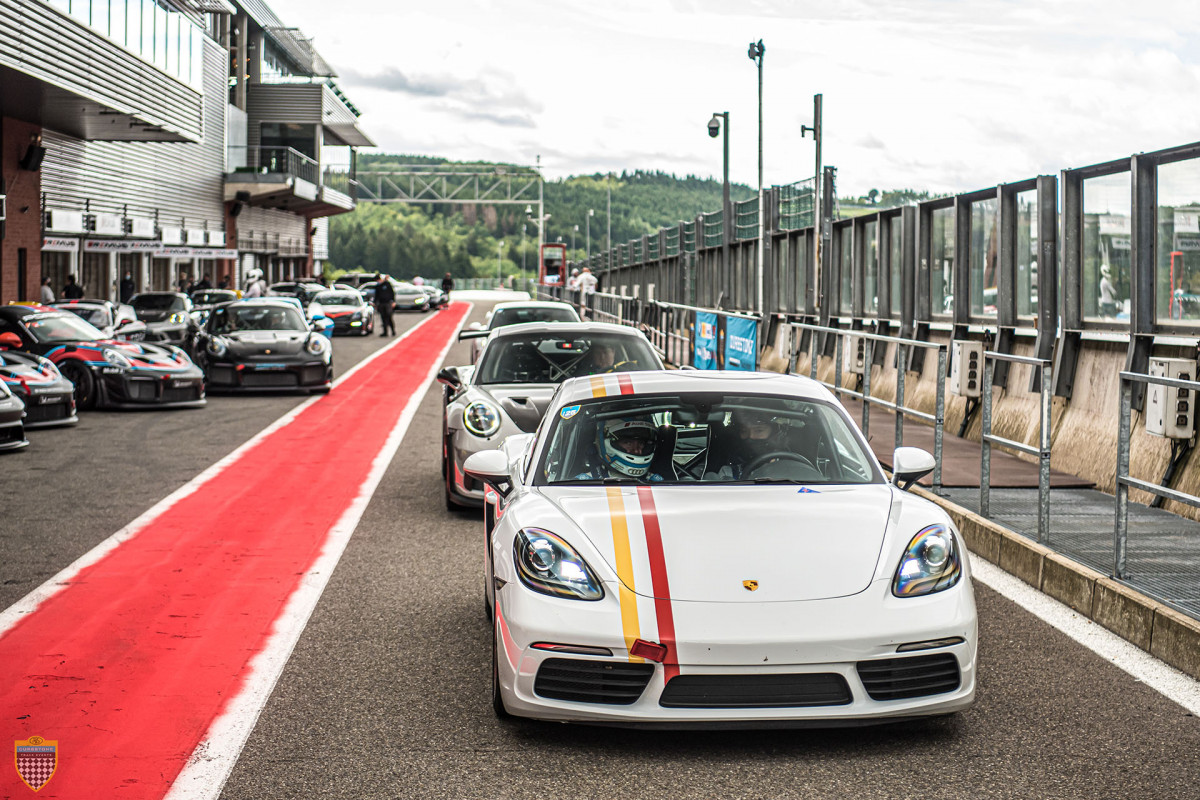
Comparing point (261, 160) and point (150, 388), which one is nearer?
point (150, 388)

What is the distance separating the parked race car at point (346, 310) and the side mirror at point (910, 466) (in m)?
34.0

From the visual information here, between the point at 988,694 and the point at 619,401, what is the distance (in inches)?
74.9

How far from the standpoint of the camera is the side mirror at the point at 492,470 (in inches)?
222

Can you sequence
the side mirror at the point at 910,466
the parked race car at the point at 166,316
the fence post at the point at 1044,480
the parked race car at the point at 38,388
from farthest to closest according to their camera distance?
the parked race car at the point at 166,316 → the parked race car at the point at 38,388 → the fence post at the point at 1044,480 → the side mirror at the point at 910,466

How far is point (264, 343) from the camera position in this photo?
66.7ft

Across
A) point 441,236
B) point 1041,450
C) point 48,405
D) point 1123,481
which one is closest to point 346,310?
point 48,405

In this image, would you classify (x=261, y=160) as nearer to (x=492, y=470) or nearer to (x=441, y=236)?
(x=492, y=470)

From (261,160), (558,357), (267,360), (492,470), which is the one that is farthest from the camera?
(261,160)

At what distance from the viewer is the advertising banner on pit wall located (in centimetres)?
Answer: 1972

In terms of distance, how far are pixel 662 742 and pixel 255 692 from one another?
1.65 m

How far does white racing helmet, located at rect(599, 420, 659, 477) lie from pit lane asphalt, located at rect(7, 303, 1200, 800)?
1.01m

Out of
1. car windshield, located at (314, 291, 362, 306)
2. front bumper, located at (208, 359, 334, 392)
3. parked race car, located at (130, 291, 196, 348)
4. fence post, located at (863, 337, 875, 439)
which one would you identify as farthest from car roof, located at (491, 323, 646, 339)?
car windshield, located at (314, 291, 362, 306)

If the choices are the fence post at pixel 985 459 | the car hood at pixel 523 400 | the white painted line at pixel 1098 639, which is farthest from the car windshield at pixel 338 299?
the white painted line at pixel 1098 639

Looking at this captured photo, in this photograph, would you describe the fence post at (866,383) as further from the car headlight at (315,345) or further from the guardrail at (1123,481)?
the car headlight at (315,345)
